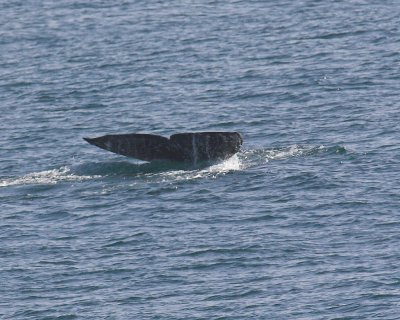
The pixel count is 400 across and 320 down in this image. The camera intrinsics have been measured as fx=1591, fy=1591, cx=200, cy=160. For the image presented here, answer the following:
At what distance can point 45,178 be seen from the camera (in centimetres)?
4534

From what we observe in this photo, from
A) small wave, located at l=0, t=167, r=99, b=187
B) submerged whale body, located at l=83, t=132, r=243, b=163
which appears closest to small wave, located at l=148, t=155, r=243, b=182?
submerged whale body, located at l=83, t=132, r=243, b=163

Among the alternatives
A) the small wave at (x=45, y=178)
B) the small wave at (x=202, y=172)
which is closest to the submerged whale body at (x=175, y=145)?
the small wave at (x=202, y=172)

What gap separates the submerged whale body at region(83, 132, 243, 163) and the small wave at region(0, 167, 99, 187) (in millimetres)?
1764

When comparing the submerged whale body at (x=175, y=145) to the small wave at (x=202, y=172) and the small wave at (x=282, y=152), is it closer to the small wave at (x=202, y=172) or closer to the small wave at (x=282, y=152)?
the small wave at (x=202, y=172)

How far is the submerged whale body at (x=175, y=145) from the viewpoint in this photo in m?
43.1

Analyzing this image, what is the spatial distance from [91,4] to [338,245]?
4471cm

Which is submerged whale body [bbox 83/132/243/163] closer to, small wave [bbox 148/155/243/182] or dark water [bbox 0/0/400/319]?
small wave [bbox 148/155/243/182]

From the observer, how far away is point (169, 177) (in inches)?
1719

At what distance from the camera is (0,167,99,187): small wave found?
44969 millimetres

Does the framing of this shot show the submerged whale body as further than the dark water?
Yes

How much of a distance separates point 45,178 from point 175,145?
4.15 meters

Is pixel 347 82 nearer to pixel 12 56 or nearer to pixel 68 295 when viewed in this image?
pixel 12 56

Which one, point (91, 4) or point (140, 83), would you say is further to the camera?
point (91, 4)

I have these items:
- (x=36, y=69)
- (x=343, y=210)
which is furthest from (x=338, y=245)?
(x=36, y=69)
